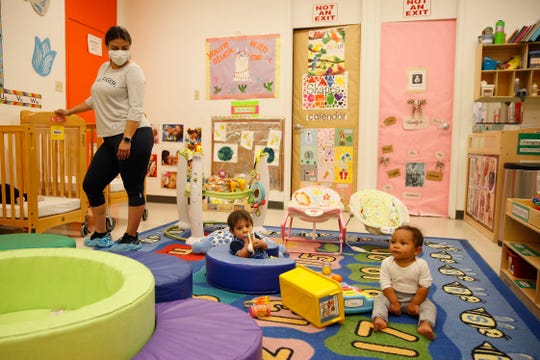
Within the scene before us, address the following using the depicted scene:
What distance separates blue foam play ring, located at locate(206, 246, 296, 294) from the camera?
222 cm

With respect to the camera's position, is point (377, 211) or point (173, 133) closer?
point (377, 211)

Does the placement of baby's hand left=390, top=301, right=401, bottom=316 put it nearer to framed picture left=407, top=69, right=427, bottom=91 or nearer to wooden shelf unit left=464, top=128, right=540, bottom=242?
wooden shelf unit left=464, top=128, right=540, bottom=242

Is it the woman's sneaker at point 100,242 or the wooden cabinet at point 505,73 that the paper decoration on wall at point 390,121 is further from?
the woman's sneaker at point 100,242

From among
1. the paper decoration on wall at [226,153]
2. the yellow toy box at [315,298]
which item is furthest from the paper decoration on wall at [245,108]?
the yellow toy box at [315,298]

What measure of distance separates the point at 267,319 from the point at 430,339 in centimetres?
73

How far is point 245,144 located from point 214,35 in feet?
5.11

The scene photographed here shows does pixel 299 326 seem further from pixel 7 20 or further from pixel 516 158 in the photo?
pixel 7 20

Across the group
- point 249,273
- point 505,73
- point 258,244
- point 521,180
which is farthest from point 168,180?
point 505,73

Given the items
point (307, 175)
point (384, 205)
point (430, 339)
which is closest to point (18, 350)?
point (430, 339)

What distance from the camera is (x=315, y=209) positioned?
338 cm

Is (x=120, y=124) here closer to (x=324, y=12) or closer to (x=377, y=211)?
(x=377, y=211)

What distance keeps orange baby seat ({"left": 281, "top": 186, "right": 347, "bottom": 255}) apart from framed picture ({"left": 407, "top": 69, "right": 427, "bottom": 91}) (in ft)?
6.90

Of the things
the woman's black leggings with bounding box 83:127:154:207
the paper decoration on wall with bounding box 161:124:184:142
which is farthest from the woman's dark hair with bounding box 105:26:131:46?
the paper decoration on wall with bounding box 161:124:184:142

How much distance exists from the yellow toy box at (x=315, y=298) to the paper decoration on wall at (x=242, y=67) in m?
3.72
